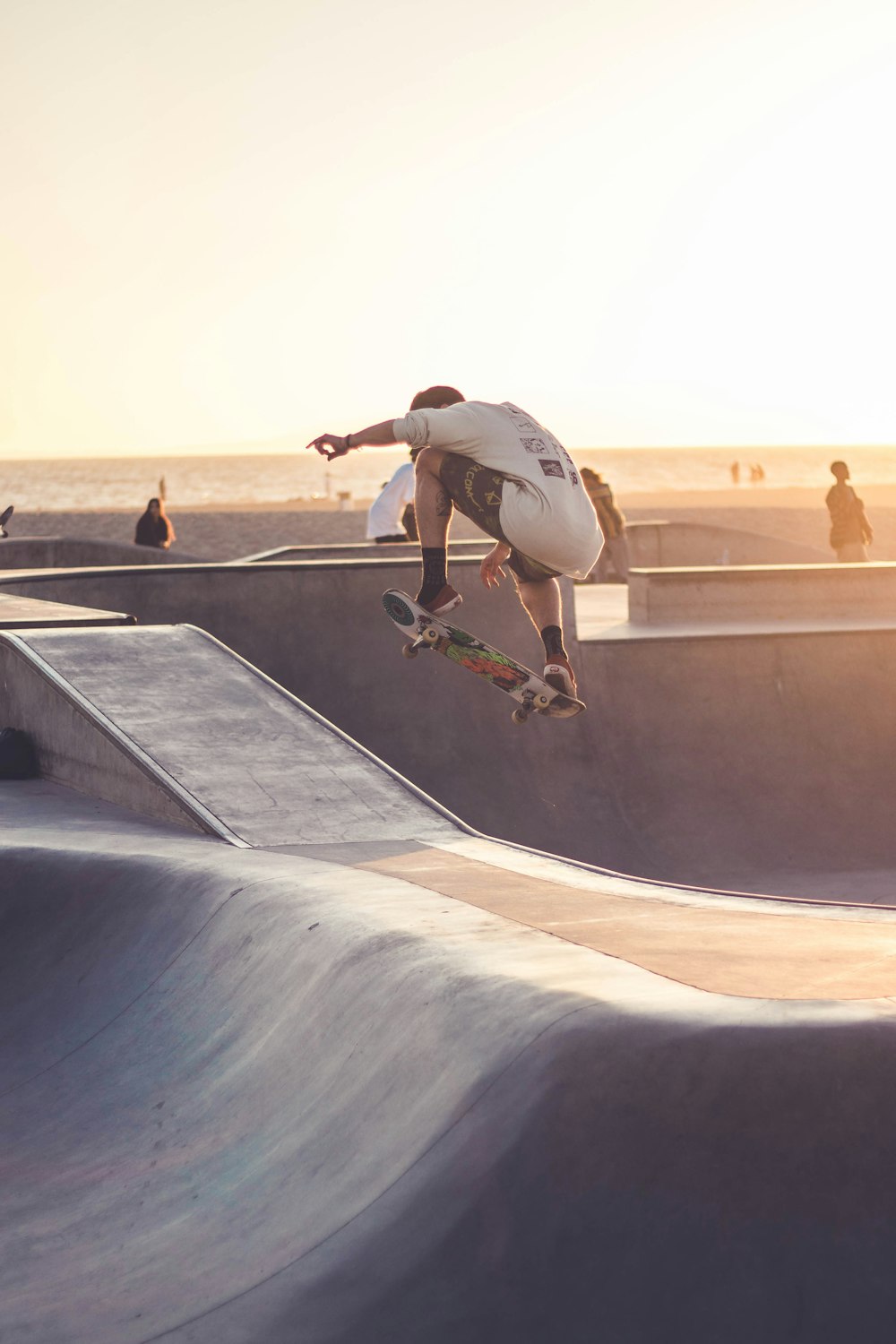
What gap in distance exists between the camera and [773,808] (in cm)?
1005

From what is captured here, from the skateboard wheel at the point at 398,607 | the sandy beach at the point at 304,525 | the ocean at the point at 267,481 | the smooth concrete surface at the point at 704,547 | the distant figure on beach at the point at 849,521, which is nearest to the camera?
the skateboard wheel at the point at 398,607

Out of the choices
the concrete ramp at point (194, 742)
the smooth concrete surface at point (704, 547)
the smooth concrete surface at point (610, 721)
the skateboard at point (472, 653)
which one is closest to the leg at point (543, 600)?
the skateboard at point (472, 653)

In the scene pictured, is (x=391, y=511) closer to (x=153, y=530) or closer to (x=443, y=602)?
(x=153, y=530)

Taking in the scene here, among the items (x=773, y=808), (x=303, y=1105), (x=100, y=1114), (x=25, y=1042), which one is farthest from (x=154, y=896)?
(x=773, y=808)

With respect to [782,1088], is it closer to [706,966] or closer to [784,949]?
[706,966]

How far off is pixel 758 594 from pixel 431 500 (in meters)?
7.36

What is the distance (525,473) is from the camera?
598 centimetres

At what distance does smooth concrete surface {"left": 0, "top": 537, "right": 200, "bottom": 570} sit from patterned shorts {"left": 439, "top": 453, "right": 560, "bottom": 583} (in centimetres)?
1283

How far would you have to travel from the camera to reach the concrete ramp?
6.15 metres

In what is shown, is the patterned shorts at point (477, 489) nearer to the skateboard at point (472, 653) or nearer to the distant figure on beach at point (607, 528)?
the skateboard at point (472, 653)

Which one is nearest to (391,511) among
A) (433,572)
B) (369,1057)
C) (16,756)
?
(16,756)

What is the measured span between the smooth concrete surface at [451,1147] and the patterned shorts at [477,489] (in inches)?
74.5

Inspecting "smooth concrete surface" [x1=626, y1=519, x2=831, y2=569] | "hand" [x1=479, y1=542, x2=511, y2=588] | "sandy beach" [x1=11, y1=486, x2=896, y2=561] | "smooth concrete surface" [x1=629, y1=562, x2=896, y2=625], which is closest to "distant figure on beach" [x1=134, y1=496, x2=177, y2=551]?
"sandy beach" [x1=11, y1=486, x2=896, y2=561]

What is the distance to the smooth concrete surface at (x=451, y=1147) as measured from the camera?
2744 mm
